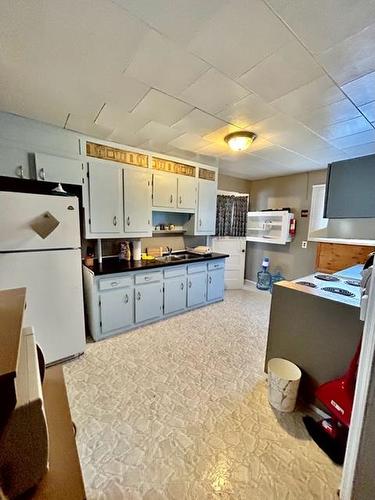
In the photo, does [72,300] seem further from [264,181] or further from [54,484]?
[264,181]

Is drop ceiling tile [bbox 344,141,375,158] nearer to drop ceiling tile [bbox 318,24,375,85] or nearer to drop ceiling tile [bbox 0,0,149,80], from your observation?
drop ceiling tile [bbox 318,24,375,85]

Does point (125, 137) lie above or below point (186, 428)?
above

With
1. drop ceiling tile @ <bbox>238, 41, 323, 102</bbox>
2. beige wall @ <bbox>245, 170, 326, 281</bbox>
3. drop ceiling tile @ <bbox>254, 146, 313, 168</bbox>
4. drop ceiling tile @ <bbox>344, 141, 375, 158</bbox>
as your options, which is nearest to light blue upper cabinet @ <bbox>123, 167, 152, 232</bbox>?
drop ceiling tile @ <bbox>254, 146, 313, 168</bbox>

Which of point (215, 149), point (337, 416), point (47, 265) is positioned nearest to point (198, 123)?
point (215, 149)

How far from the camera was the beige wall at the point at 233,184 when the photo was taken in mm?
4605

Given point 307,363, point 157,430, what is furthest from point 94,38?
point 307,363

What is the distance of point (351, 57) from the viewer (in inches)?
52.4

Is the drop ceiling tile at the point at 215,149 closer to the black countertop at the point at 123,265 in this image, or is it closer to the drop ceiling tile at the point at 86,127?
the drop ceiling tile at the point at 86,127

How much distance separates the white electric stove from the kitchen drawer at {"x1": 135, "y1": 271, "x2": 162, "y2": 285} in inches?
68.7

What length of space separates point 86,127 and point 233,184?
3195mm

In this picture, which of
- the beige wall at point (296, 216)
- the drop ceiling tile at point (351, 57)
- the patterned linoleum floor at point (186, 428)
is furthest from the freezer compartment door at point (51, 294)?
the beige wall at point (296, 216)

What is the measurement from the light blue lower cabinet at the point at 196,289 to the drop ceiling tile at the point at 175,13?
9.10 feet

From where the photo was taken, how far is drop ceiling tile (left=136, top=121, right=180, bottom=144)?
7.91 feet

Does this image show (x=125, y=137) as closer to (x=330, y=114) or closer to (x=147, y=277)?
(x=147, y=277)
